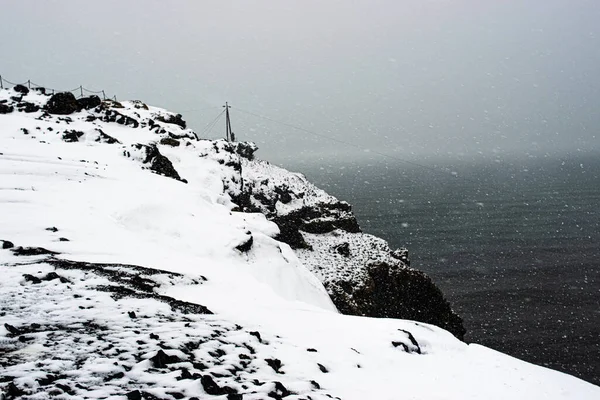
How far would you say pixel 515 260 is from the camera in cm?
4978

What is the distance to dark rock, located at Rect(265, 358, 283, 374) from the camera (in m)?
5.45

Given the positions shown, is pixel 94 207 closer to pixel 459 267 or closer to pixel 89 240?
pixel 89 240

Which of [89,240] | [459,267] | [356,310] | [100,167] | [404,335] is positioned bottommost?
[459,267]

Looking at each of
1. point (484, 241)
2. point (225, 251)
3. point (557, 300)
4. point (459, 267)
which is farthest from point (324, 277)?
point (484, 241)

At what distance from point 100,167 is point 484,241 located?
190 feet

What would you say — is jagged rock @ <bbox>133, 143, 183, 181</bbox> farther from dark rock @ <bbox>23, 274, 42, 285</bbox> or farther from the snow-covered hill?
dark rock @ <bbox>23, 274, 42, 285</bbox>

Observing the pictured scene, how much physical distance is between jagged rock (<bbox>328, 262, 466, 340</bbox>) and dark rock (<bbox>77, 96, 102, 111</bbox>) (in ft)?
83.9

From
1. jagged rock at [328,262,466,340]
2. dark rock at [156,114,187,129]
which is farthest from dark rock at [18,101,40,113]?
jagged rock at [328,262,466,340]

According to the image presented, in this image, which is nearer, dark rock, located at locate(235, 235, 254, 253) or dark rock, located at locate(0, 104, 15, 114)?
dark rock, located at locate(235, 235, 254, 253)

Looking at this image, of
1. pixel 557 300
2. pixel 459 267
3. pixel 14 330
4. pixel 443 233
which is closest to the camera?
pixel 14 330

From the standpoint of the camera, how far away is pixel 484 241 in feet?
196

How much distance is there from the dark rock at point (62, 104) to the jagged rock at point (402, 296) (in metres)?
24.8

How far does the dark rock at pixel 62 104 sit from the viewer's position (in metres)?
28.6

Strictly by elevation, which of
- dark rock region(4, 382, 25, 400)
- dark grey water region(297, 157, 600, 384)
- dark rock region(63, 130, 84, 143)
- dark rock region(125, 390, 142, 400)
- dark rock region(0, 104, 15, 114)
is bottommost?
dark grey water region(297, 157, 600, 384)
